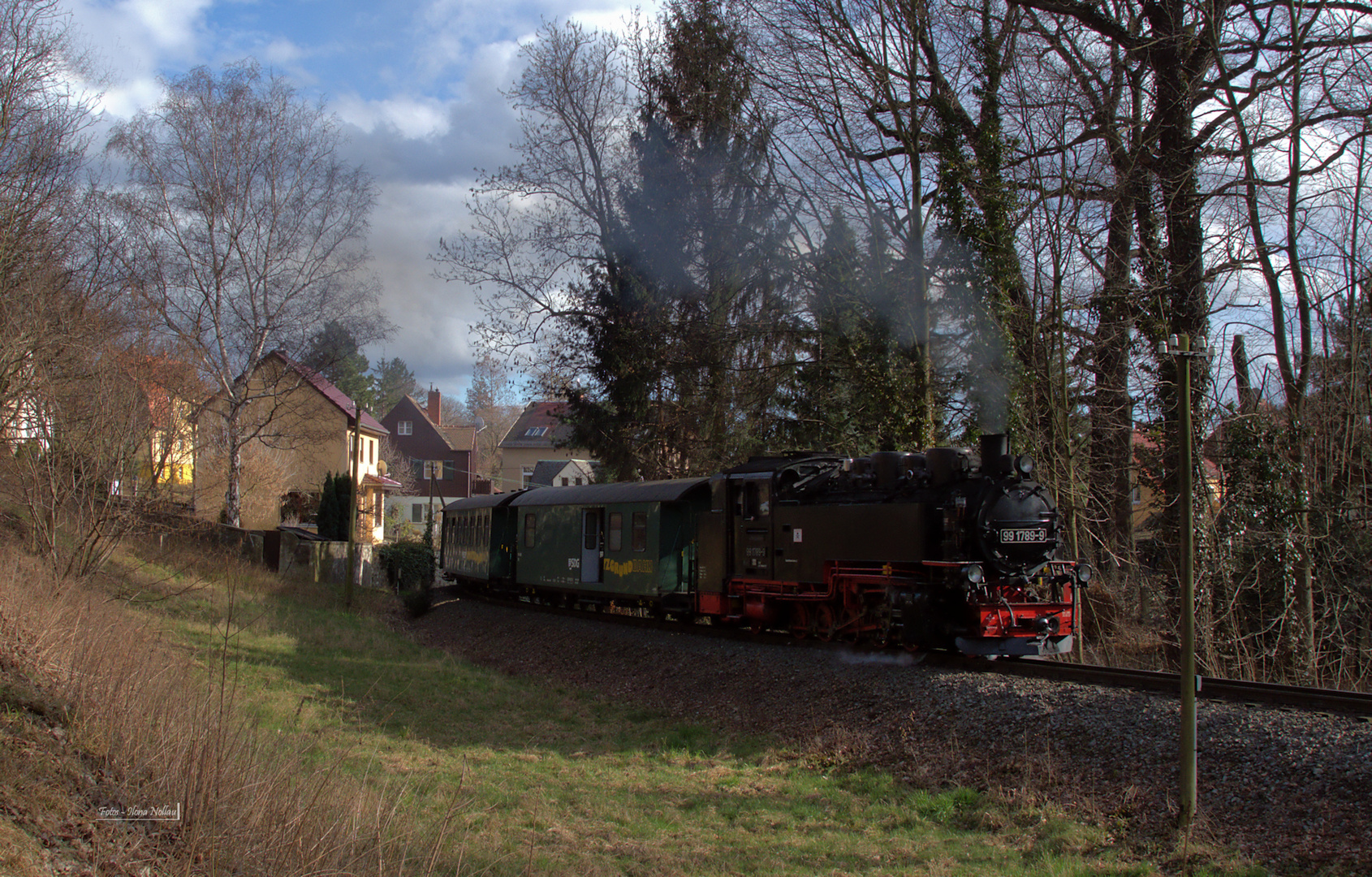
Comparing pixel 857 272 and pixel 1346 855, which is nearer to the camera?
pixel 1346 855

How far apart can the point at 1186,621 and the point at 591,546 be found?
462 inches

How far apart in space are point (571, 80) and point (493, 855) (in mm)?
22479

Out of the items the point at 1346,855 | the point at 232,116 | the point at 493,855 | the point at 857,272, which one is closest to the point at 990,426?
the point at 857,272

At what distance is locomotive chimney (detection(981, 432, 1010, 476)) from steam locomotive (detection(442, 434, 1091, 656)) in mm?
14

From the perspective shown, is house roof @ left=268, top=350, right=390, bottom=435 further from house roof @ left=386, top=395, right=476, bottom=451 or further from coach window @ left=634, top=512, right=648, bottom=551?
coach window @ left=634, top=512, right=648, bottom=551

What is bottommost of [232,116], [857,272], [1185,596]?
[1185,596]

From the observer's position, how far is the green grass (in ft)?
21.4

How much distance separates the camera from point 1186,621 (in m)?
6.88

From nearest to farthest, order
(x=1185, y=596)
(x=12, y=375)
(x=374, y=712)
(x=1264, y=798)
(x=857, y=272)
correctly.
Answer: (x=1264, y=798)
(x=1185, y=596)
(x=374, y=712)
(x=12, y=375)
(x=857, y=272)

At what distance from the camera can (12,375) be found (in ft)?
41.9

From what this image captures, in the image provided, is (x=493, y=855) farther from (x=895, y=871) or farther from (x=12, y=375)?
(x=12, y=375)

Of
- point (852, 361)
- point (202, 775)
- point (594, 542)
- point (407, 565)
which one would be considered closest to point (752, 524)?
point (594, 542)

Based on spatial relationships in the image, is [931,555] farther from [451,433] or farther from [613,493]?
[451,433]

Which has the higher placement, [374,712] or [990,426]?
[990,426]
